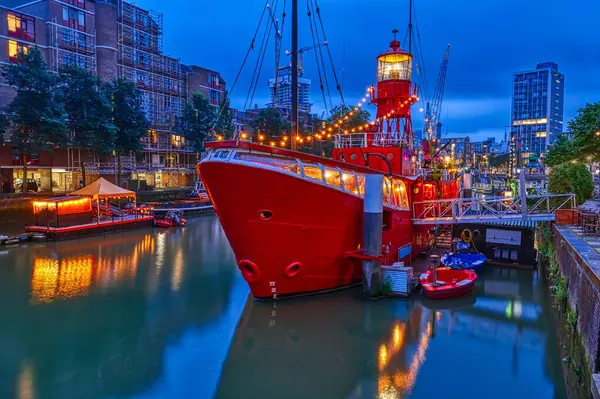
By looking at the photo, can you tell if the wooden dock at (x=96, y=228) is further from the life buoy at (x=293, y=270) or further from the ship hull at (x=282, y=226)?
the life buoy at (x=293, y=270)

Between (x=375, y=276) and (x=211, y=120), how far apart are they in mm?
46158

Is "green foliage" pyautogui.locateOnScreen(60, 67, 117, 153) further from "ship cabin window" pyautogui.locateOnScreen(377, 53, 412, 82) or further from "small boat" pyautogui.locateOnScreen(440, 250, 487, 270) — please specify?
"small boat" pyautogui.locateOnScreen(440, 250, 487, 270)

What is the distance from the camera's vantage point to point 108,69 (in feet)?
173

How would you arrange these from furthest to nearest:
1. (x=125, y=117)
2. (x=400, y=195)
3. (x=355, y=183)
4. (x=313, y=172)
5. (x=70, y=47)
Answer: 1. (x=70, y=47)
2. (x=125, y=117)
3. (x=400, y=195)
4. (x=355, y=183)
5. (x=313, y=172)

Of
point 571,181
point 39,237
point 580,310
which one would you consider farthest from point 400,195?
point 39,237

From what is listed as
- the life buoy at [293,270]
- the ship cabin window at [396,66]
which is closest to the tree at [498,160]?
the ship cabin window at [396,66]

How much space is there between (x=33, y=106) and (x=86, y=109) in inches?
217

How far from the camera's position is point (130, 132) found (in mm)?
46031

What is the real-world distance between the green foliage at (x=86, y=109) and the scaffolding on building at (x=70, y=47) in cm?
641

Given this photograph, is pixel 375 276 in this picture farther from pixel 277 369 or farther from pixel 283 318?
pixel 277 369

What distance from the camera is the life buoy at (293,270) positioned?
1534 centimetres

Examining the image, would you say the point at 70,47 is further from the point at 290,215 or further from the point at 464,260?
the point at 464,260

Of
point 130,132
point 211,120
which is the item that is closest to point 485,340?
point 130,132

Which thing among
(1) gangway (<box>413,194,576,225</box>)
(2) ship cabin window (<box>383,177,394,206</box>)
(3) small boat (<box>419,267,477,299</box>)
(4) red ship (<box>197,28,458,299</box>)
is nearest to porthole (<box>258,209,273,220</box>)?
(4) red ship (<box>197,28,458,299</box>)
